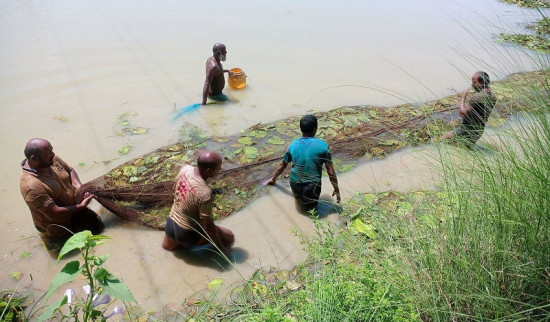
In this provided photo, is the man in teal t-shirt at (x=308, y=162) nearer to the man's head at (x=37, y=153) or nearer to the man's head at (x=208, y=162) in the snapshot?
the man's head at (x=208, y=162)

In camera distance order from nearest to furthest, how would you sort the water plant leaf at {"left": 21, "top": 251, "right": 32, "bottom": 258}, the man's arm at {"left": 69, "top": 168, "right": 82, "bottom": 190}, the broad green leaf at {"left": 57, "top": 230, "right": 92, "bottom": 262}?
1. the broad green leaf at {"left": 57, "top": 230, "right": 92, "bottom": 262}
2. the water plant leaf at {"left": 21, "top": 251, "right": 32, "bottom": 258}
3. the man's arm at {"left": 69, "top": 168, "right": 82, "bottom": 190}

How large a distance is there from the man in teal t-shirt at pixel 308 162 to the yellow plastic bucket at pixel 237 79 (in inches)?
132

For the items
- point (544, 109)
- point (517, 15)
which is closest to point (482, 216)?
point (544, 109)

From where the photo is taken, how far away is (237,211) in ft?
16.2

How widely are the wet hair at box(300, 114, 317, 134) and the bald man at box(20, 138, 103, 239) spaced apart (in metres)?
2.60

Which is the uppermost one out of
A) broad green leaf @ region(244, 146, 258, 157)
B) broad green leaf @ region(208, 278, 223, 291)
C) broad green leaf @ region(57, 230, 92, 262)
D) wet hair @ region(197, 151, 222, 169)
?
broad green leaf @ region(57, 230, 92, 262)

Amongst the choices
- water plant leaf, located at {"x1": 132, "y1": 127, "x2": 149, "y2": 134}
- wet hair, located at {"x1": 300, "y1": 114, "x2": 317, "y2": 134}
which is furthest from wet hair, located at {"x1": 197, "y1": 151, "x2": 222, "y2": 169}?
water plant leaf, located at {"x1": 132, "y1": 127, "x2": 149, "y2": 134}

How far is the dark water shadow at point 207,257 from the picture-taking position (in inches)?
165

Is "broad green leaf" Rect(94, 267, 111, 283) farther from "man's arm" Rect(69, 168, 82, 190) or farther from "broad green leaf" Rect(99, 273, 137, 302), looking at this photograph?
"man's arm" Rect(69, 168, 82, 190)

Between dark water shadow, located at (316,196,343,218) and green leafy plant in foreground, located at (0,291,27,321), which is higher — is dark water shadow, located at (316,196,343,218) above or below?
above

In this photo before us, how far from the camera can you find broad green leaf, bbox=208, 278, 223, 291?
12.6 ft

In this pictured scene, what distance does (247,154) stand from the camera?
5934 mm

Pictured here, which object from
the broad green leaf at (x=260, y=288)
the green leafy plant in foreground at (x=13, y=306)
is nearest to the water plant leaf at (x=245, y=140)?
the broad green leaf at (x=260, y=288)

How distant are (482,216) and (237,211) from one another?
123 inches
